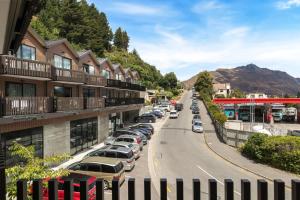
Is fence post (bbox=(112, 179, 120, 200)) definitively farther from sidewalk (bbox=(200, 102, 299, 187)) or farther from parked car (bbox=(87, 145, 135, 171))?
parked car (bbox=(87, 145, 135, 171))

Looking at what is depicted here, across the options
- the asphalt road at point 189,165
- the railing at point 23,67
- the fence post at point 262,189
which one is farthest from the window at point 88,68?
the fence post at point 262,189

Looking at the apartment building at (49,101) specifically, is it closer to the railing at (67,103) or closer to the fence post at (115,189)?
the railing at (67,103)

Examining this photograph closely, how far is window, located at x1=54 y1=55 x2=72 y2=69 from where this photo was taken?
31.4 metres

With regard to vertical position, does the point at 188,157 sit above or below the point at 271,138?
below

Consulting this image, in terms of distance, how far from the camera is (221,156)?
33.1 meters

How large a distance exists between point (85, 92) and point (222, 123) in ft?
69.0

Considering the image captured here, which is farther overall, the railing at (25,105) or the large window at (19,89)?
the large window at (19,89)

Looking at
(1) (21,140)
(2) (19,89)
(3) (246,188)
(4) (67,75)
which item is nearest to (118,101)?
(4) (67,75)

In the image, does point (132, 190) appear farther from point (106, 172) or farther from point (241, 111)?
point (241, 111)

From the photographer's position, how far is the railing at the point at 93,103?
108ft

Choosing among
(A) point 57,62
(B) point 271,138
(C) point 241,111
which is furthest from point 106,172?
(C) point 241,111

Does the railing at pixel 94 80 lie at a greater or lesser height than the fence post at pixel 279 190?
greater

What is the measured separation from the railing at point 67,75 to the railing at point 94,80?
1.79m

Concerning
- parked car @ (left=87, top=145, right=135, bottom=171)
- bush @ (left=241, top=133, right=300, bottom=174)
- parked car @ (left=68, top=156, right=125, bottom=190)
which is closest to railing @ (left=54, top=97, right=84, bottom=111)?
parked car @ (left=87, top=145, right=135, bottom=171)
